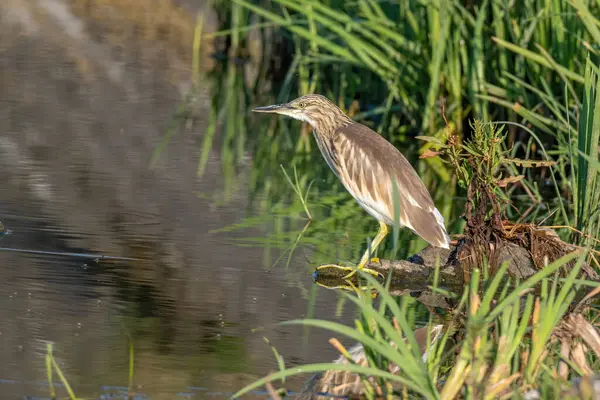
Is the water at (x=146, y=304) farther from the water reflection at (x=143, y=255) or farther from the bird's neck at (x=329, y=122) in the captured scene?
the bird's neck at (x=329, y=122)

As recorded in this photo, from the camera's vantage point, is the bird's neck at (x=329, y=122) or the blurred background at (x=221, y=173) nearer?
the blurred background at (x=221, y=173)

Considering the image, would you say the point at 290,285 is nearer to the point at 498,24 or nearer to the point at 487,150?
the point at 487,150

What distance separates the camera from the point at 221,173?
8.98 metres

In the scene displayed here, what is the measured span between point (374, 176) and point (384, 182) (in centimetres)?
7

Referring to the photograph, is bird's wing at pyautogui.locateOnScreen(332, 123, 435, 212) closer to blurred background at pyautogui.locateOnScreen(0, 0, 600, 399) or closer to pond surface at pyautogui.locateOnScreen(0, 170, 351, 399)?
blurred background at pyautogui.locateOnScreen(0, 0, 600, 399)

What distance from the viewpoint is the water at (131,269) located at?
174 inches

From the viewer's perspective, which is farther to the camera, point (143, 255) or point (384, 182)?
point (384, 182)

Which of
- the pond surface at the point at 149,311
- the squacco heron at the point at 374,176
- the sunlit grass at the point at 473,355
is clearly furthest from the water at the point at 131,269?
the sunlit grass at the point at 473,355

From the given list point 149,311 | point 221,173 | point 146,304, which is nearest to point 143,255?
point 146,304

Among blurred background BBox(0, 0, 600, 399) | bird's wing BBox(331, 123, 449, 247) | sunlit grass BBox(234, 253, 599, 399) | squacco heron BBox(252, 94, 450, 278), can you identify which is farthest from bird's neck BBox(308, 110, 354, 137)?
sunlit grass BBox(234, 253, 599, 399)

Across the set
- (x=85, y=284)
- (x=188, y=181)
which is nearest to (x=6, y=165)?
(x=188, y=181)

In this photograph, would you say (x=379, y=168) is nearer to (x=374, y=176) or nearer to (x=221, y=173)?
(x=374, y=176)

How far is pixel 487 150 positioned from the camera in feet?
20.3

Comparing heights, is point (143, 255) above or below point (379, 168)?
below
